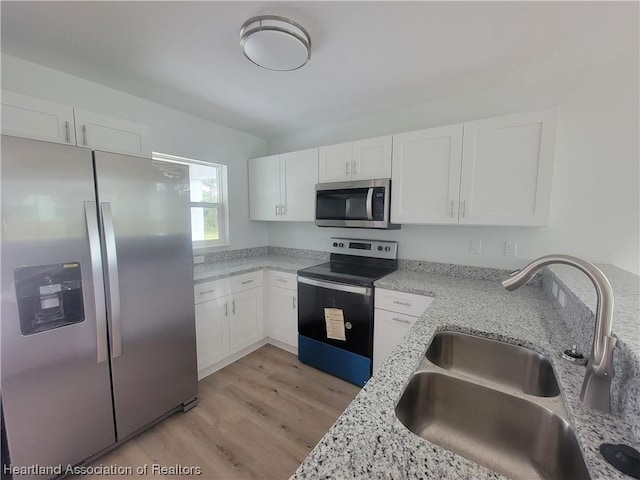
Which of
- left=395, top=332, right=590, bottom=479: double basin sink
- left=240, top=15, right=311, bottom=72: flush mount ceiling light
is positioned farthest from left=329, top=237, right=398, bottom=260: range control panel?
left=240, top=15, right=311, bottom=72: flush mount ceiling light

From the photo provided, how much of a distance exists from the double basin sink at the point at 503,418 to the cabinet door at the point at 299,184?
200 cm

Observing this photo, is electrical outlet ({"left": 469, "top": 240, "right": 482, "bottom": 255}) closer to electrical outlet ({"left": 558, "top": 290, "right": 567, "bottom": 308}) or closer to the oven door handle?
→ electrical outlet ({"left": 558, "top": 290, "right": 567, "bottom": 308})

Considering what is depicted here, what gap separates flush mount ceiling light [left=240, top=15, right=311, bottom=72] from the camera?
1.29 meters

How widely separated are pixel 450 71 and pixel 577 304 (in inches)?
63.4

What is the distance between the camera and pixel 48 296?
1311 millimetres

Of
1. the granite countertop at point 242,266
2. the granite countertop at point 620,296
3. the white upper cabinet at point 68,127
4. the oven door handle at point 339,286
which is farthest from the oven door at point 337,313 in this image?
the white upper cabinet at point 68,127

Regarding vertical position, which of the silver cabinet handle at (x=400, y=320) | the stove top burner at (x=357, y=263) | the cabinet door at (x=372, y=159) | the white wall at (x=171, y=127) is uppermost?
the white wall at (x=171, y=127)

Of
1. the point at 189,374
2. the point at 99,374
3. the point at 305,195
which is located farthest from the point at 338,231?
the point at 99,374

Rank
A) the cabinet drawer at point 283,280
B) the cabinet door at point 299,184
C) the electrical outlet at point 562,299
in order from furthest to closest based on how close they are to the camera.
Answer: the cabinet door at point 299,184 < the cabinet drawer at point 283,280 < the electrical outlet at point 562,299

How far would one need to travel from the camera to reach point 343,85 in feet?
6.48

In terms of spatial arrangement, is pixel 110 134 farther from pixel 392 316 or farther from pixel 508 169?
pixel 508 169

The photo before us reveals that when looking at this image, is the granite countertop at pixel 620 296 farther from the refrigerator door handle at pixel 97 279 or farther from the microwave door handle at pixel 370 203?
the refrigerator door handle at pixel 97 279

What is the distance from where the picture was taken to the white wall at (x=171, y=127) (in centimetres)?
171

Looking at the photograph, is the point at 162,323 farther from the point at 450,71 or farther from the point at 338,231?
the point at 450,71
